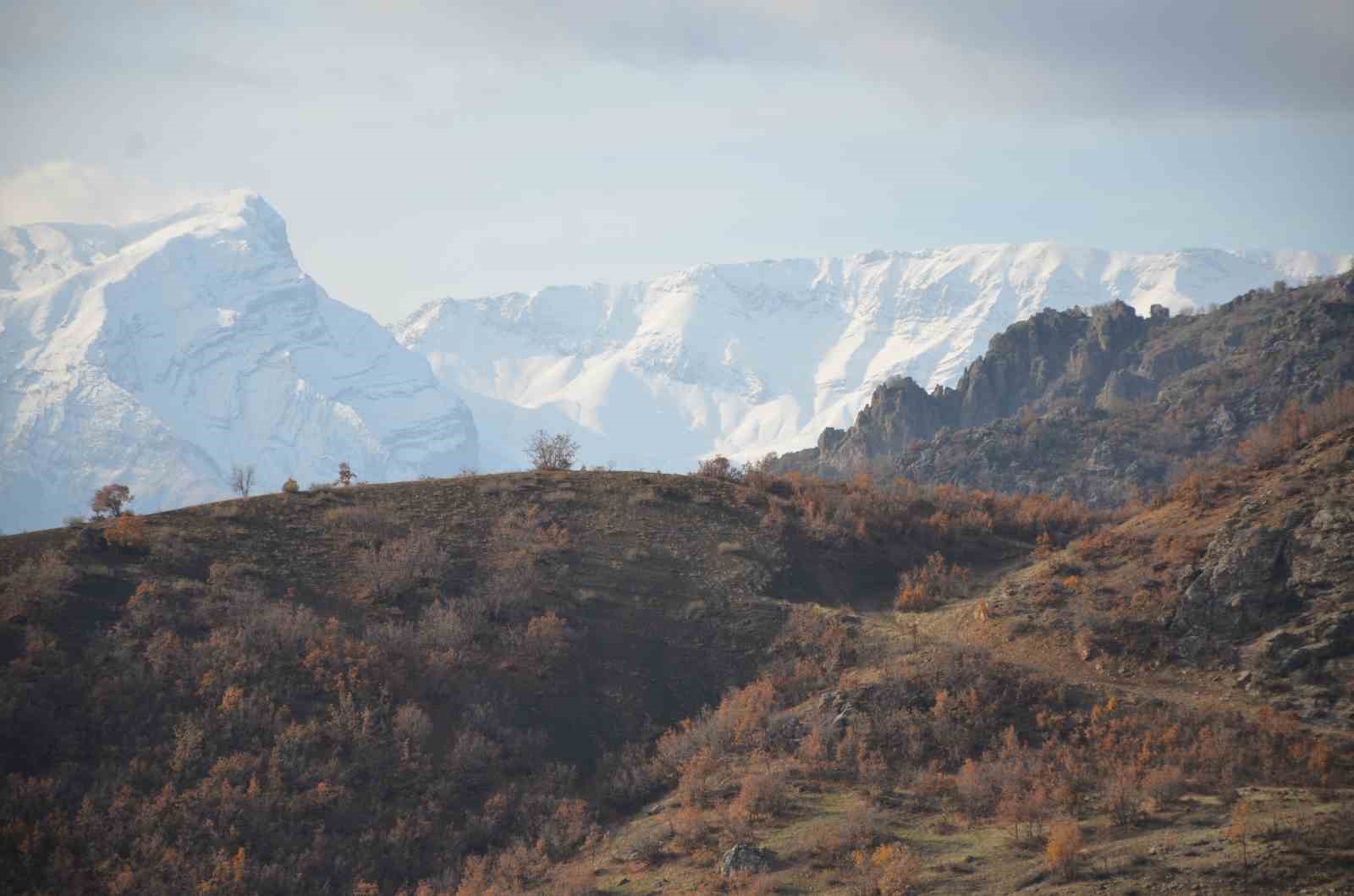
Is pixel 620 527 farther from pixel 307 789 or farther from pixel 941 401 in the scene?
pixel 941 401

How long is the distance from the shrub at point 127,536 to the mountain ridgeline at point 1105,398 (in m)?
60.9

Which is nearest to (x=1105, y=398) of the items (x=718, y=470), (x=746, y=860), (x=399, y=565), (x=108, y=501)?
(x=718, y=470)

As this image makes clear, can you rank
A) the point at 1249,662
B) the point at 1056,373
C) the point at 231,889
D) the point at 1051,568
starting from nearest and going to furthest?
the point at 231,889 → the point at 1249,662 → the point at 1051,568 → the point at 1056,373

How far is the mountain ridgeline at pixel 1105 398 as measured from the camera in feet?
313

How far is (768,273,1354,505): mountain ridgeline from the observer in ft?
313

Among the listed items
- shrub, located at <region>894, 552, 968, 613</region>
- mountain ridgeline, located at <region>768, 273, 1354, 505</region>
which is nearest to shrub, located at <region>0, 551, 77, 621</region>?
shrub, located at <region>894, 552, 968, 613</region>

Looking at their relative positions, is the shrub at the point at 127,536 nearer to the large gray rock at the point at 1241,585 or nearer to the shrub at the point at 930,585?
the shrub at the point at 930,585

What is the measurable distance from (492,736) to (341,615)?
6.68 m

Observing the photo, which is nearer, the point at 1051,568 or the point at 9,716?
the point at 9,716

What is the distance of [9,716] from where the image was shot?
2481 centimetres

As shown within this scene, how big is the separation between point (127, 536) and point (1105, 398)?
11165cm

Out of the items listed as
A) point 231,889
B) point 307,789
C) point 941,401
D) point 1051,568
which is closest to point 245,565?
point 307,789

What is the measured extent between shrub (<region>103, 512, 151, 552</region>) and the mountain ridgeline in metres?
60.9

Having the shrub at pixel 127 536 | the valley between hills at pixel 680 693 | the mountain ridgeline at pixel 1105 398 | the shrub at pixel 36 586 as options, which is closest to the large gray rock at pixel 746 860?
the valley between hills at pixel 680 693
